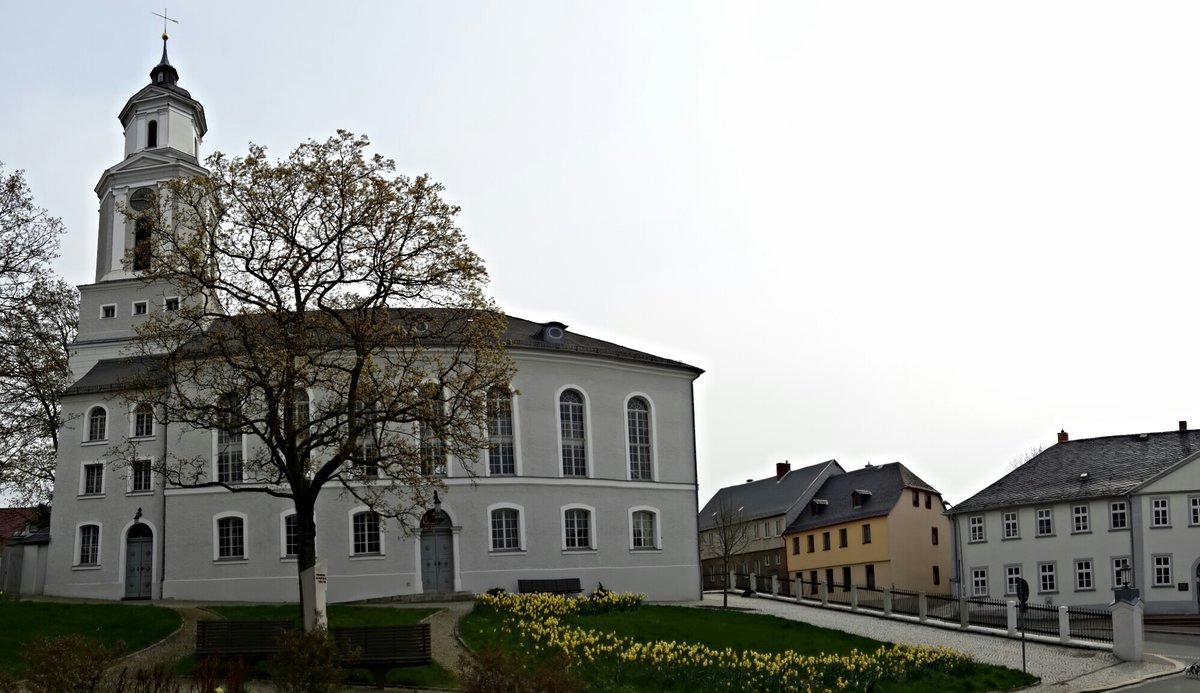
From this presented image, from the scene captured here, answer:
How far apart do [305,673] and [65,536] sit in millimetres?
28091

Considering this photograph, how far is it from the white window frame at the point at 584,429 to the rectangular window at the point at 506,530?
2216 mm

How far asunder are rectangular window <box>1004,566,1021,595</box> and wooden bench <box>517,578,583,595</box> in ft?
77.6

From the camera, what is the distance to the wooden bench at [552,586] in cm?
3803

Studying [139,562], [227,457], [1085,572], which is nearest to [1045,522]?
[1085,572]

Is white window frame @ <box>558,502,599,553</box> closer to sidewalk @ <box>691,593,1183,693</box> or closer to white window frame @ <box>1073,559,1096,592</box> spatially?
sidewalk @ <box>691,593,1183,693</box>

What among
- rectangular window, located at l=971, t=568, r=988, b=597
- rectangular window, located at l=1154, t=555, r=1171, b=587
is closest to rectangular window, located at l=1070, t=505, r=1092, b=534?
rectangular window, located at l=1154, t=555, r=1171, b=587

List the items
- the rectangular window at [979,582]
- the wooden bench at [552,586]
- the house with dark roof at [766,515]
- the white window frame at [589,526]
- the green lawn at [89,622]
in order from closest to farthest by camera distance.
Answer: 1. the green lawn at [89,622]
2. the wooden bench at [552,586]
3. the white window frame at [589,526]
4. the rectangular window at [979,582]
5. the house with dark roof at [766,515]

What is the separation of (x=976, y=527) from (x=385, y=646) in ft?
134

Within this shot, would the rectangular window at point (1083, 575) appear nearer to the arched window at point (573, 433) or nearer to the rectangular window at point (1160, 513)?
the rectangular window at point (1160, 513)

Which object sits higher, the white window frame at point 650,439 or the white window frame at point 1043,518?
the white window frame at point 650,439

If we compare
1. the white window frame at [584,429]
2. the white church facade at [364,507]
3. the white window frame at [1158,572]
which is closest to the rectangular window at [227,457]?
the white church facade at [364,507]

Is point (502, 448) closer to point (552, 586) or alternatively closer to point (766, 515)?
point (552, 586)

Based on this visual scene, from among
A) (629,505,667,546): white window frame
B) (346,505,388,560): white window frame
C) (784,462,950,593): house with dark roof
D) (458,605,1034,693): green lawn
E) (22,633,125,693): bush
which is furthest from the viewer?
(784,462,950,593): house with dark roof

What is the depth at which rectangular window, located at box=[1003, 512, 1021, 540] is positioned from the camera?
53.3 metres
